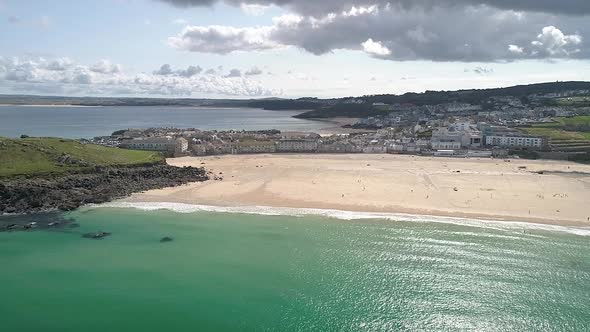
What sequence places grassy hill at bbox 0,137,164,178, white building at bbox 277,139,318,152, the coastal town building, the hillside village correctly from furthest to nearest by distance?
white building at bbox 277,139,318,152 < the coastal town building < the hillside village < grassy hill at bbox 0,137,164,178

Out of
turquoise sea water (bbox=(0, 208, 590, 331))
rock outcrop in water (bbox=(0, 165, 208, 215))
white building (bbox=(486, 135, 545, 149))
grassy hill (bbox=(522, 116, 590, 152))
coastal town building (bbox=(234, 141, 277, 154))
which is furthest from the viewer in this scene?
coastal town building (bbox=(234, 141, 277, 154))

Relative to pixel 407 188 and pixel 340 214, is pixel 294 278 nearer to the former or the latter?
pixel 340 214

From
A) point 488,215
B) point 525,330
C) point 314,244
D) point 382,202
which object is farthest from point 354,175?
point 525,330

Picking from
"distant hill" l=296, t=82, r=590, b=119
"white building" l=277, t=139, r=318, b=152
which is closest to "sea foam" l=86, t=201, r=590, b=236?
"white building" l=277, t=139, r=318, b=152

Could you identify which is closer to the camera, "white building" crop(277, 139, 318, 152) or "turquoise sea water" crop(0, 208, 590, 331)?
"turquoise sea water" crop(0, 208, 590, 331)

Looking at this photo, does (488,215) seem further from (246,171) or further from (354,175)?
(246,171)

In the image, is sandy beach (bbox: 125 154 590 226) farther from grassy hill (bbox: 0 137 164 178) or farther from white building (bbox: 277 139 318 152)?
white building (bbox: 277 139 318 152)

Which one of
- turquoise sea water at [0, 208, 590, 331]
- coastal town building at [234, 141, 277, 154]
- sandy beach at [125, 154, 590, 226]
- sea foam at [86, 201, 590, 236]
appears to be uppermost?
coastal town building at [234, 141, 277, 154]
